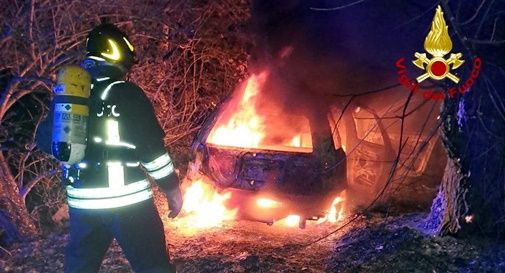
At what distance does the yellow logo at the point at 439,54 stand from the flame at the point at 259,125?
5.71ft

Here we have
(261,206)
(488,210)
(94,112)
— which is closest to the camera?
(94,112)

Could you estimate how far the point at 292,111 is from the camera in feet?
16.5

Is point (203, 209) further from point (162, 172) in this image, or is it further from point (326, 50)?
point (326, 50)

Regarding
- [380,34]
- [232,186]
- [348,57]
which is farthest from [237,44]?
[232,186]

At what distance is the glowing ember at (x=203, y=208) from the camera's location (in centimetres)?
483

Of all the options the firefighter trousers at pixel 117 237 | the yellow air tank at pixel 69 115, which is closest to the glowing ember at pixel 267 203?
the firefighter trousers at pixel 117 237

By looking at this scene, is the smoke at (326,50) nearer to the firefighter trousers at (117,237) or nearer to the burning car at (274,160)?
the burning car at (274,160)

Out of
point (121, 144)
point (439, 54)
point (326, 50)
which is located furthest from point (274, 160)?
point (326, 50)

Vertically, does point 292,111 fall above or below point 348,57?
below

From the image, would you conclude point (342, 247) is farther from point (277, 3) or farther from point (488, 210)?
point (277, 3)

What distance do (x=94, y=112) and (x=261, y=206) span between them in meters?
2.33

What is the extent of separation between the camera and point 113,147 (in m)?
2.75

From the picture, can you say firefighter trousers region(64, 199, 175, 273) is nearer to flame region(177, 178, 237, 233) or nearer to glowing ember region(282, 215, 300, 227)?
flame region(177, 178, 237, 233)

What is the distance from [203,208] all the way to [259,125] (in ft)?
4.08
